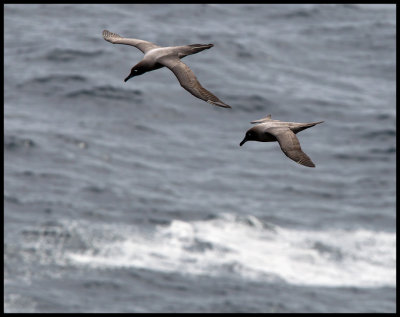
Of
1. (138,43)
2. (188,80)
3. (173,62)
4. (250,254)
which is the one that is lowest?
(250,254)

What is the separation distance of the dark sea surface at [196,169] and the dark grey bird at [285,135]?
7366cm

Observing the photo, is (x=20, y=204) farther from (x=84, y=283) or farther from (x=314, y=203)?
(x=314, y=203)

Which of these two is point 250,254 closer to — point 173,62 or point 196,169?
point 196,169

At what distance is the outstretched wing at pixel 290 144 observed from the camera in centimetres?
2011

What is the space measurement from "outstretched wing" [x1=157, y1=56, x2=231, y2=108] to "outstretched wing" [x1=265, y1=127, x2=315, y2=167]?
6.98 ft

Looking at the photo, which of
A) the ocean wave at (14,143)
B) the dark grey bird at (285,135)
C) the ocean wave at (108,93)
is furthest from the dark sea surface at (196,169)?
the dark grey bird at (285,135)

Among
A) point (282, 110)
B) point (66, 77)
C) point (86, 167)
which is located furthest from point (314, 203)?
point (66, 77)

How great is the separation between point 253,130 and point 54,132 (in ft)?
341

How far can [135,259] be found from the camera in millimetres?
101750

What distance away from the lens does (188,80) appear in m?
20.4

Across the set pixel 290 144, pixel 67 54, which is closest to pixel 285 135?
pixel 290 144

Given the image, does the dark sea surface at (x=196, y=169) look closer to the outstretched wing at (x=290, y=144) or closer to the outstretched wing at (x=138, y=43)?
the outstretched wing at (x=138, y=43)

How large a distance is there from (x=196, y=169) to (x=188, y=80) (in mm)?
102728

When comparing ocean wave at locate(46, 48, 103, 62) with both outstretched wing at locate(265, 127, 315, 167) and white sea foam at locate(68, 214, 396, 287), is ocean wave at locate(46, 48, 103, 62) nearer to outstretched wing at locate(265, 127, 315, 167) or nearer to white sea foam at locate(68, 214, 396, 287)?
white sea foam at locate(68, 214, 396, 287)
